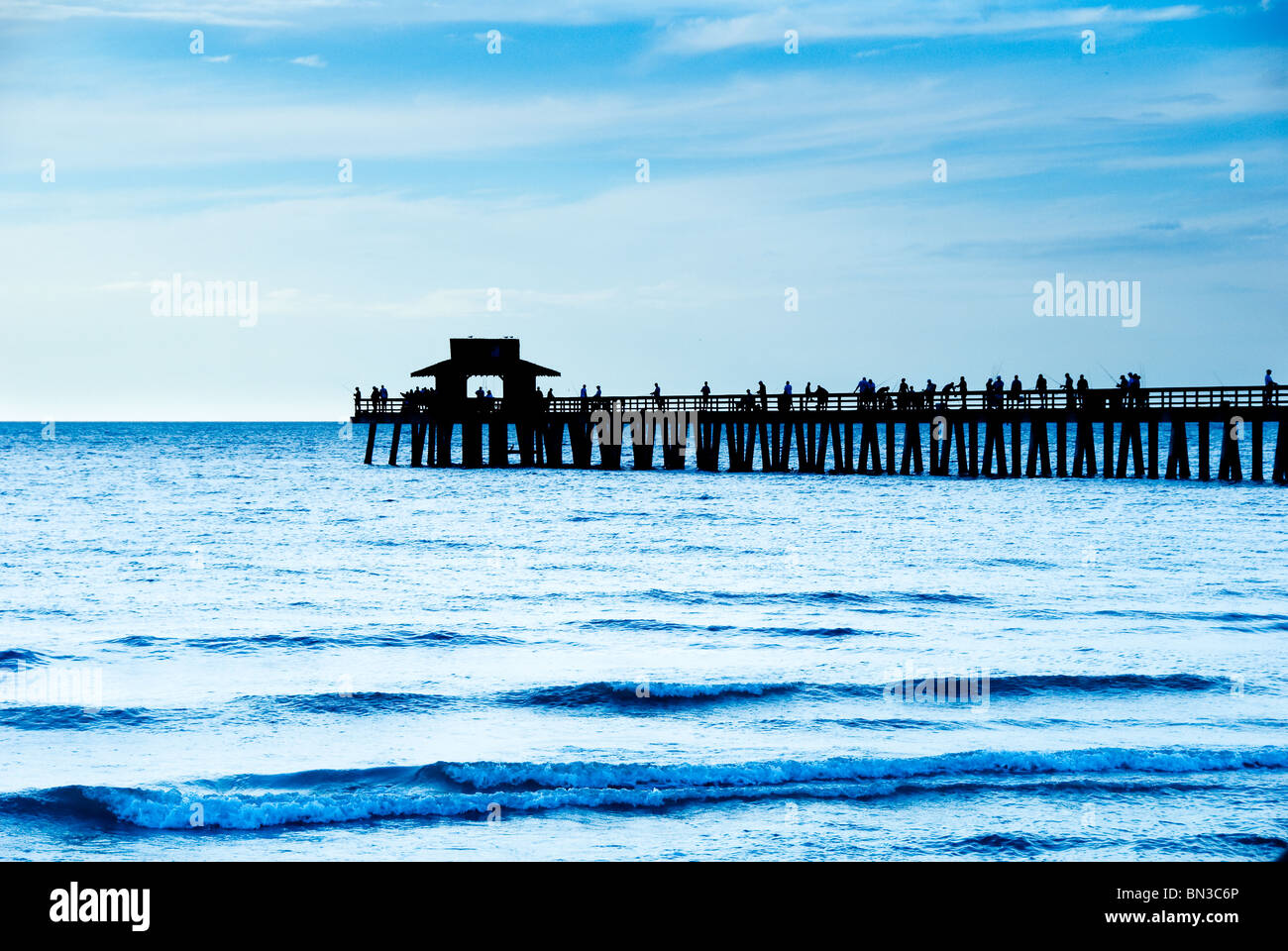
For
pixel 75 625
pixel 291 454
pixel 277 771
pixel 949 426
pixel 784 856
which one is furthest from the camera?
pixel 291 454

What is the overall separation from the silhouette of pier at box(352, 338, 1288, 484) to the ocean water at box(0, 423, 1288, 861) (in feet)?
28.2

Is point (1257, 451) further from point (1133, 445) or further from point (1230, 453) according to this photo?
point (1133, 445)

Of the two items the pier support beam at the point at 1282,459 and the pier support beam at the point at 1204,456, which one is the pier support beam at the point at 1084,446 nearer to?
the pier support beam at the point at 1204,456

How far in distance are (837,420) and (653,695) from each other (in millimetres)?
35889

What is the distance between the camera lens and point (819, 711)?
13.2 m

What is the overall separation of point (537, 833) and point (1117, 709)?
6.54m

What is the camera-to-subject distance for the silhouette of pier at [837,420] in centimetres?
4162

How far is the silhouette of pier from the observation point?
Result: 41625mm

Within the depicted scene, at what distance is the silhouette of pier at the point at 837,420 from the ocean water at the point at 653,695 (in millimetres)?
8596

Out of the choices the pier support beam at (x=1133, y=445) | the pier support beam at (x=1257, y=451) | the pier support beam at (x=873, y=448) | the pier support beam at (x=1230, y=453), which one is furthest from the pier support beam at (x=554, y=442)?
the pier support beam at (x=1257, y=451)

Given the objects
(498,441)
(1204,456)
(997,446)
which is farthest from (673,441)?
(1204,456)

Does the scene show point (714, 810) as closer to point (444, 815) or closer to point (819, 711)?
point (444, 815)
